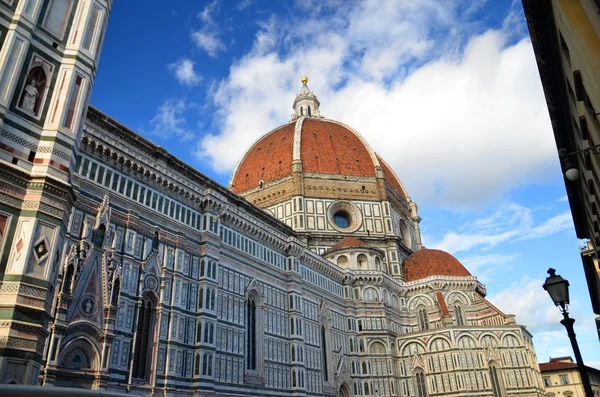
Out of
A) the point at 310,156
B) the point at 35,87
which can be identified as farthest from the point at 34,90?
the point at 310,156

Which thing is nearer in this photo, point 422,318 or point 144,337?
point 144,337

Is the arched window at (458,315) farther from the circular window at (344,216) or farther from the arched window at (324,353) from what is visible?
the arched window at (324,353)

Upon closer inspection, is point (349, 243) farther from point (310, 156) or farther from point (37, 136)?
point (37, 136)

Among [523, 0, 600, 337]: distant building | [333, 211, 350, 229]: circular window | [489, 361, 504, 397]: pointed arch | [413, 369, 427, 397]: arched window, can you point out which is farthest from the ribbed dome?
[523, 0, 600, 337]: distant building

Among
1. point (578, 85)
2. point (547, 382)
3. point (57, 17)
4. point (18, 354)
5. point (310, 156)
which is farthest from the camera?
point (310, 156)

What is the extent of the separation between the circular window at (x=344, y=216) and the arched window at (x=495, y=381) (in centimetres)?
2125

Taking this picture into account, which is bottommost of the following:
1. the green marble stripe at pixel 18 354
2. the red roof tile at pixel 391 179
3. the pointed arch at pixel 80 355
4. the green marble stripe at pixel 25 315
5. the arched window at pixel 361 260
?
the green marble stripe at pixel 18 354

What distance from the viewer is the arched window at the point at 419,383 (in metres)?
45.3

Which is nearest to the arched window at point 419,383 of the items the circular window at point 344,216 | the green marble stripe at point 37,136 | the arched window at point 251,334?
the circular window at point 344,216

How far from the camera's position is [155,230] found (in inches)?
1081

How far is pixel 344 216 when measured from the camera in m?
59.0

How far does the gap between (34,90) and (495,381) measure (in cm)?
4581

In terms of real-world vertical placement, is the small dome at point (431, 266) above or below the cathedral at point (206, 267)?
above

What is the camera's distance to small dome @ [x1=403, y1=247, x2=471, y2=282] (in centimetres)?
5249
